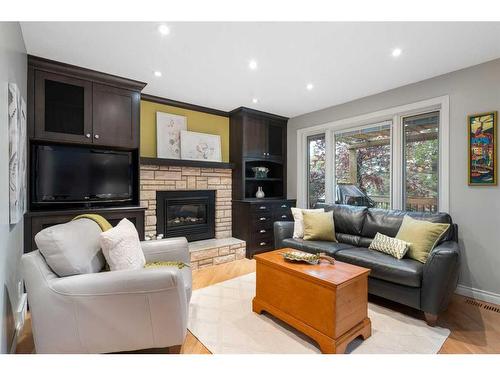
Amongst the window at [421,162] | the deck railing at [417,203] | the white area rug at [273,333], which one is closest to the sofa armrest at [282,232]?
the white area rug at [273,333]

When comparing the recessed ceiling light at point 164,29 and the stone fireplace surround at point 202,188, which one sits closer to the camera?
the recessed ceiling light at point 164,29

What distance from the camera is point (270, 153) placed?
4668 millimetres

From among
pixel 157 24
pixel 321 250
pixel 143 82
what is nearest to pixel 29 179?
pixel 143 82

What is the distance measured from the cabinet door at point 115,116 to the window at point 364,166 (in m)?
3.04

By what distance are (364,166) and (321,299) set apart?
2.61 metres

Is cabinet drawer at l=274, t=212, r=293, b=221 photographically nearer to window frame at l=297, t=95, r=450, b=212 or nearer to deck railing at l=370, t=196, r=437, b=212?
window frame at l=297, t=95, r=450, b=212

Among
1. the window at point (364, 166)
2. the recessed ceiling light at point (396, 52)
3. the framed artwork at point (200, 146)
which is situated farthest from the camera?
the framed artwork at point (200, 146)

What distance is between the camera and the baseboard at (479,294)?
8.43 ft

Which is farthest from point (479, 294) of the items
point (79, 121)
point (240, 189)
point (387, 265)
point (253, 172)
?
point (79, 121)

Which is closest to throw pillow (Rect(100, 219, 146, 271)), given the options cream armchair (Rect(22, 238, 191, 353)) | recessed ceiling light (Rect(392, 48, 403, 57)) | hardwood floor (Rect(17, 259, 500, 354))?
cream armchair (Rect(22, 238, 191, 353))

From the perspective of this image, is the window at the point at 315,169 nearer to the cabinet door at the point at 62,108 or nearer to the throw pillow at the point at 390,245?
the throw pillow at the point at 390,245

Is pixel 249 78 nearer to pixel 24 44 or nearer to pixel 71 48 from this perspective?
pixel 71 48

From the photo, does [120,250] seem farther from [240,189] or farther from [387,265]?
[240,189]
